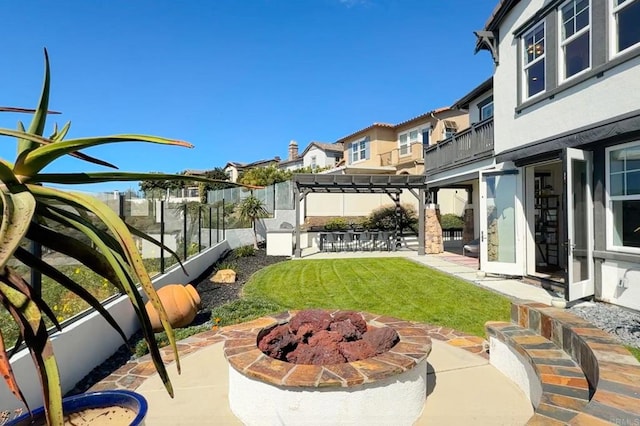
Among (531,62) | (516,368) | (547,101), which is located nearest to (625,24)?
(547,101)

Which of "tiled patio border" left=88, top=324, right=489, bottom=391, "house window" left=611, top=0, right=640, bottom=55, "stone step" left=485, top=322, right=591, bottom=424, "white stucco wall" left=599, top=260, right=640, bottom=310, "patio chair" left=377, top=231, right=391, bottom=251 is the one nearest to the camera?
"stone step" left=485, top=322, right=591, bottom=424

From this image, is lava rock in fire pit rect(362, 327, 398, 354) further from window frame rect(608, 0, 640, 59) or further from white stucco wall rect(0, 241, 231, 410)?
window frame rect(608, 0, 640, 59)

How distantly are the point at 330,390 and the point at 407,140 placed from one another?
86.1 feet

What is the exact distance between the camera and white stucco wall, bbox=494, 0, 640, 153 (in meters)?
6.19

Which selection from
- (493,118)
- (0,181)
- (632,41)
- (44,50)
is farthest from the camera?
(493,118)

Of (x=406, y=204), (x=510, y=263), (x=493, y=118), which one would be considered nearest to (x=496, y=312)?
(x=510, y=263)

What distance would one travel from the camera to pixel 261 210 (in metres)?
18.2

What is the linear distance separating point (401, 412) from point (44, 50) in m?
3.24

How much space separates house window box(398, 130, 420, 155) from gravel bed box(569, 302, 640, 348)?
67.0ft

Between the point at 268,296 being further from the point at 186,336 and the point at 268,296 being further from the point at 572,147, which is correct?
the point at 572,147

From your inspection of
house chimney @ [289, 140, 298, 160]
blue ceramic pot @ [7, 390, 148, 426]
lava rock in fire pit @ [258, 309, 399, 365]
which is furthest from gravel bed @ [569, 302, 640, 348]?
house chimney @ [289, 140, 298, 160]

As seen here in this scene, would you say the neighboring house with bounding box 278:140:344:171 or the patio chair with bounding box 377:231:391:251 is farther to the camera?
the neighboring house with bounding box 278:140:344:171

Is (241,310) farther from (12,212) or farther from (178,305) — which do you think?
(12,212)

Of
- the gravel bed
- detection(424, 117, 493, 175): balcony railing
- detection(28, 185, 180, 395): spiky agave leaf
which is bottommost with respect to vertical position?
the gravel bed
